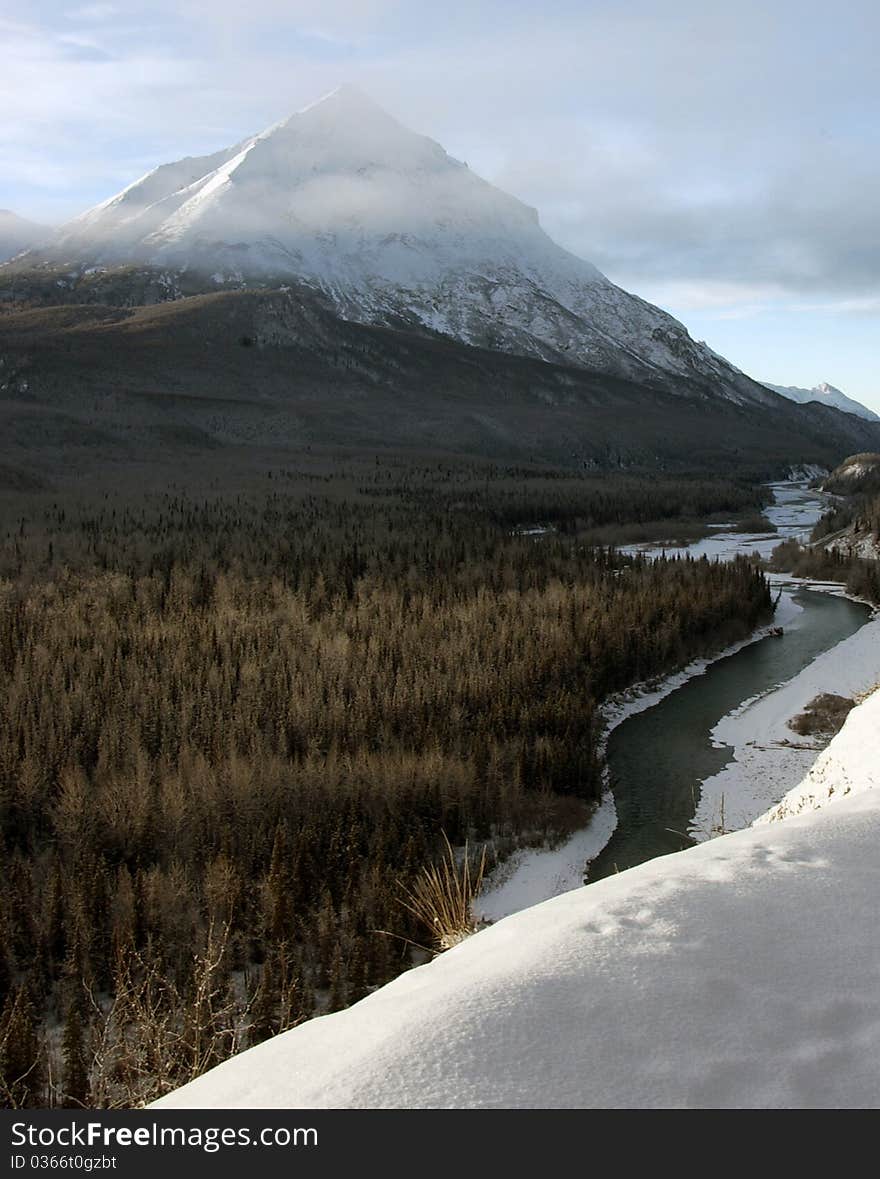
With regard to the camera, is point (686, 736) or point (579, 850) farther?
point (686, 736)

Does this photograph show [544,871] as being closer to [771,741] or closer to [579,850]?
[579,850]

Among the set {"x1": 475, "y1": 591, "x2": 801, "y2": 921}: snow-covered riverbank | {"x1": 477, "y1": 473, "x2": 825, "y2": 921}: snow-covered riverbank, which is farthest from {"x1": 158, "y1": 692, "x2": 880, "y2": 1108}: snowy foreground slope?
{"x1": 477, "y1": 473, "x2": 825, "y2": 921}: snow-covered riverbank

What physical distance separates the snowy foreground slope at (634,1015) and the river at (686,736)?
7.88 m

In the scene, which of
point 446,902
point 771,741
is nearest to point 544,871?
point 446,902

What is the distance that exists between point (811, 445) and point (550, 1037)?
627ft

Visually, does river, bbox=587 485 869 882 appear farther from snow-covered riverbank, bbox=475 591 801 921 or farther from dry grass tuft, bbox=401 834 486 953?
dry grass tuft, bbox=401 834 486 953

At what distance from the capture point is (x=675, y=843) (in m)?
14.0

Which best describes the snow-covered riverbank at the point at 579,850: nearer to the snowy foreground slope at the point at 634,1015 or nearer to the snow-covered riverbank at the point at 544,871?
the snow-covered riverbank at the point at 544,871

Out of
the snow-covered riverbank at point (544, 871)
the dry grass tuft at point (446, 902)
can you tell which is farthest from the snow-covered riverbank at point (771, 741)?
the dry grass tuft at point (446, 902)

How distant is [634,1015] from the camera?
3.95 metres

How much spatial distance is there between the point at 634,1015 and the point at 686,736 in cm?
1636

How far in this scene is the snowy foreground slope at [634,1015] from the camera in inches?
139
